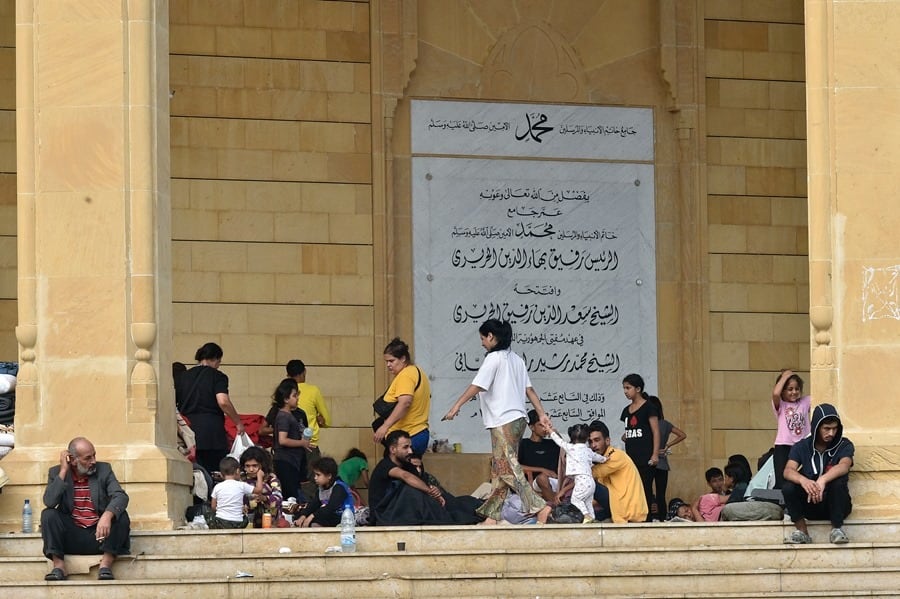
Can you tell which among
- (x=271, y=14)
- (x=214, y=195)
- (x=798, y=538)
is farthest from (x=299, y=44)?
(x=798, y=538)

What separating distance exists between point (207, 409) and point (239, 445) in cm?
48

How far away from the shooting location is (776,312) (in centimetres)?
1969

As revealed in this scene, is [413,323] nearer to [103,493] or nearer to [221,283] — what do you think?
[221,283]

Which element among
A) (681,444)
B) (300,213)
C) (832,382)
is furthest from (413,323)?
(832,382)

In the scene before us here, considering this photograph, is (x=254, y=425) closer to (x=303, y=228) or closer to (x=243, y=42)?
(x=303, y=228)

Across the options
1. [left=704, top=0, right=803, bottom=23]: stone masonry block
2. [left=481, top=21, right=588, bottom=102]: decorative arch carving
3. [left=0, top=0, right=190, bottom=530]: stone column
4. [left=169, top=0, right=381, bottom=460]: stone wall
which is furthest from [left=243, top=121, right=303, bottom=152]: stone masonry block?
[left=0, top=0, right=190, bottom=530]: stone column

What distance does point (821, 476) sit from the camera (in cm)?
1395

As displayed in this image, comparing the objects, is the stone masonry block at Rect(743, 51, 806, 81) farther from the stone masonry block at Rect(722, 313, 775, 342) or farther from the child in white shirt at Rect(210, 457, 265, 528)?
the child in white shirt at Rect(210, 457, 265, 528)

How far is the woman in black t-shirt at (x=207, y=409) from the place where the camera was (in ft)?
50.9

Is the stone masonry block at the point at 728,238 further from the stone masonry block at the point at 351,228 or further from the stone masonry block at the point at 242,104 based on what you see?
the stone masonry block at the point at 242,104

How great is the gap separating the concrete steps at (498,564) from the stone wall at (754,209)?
5.47 m

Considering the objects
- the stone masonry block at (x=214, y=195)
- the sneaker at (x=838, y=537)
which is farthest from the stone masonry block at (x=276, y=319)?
the sneaker at (x=838, y=537)

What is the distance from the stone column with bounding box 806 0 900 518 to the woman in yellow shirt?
2.88 m

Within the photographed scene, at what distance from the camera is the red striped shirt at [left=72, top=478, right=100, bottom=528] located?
43.9 feet
